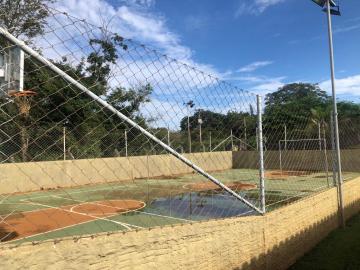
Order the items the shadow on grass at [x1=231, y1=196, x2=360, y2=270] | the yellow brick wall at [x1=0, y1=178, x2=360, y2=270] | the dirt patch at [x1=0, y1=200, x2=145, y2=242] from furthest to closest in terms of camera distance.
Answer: the dirt patch at [x1=0, y1=200, x2=145, y2=242], the shadow on grass at [x1=231, y1=196, x2=360, y2=270], the yellow brick wall at [x1=0, y1=178, x2=360, y2=270]

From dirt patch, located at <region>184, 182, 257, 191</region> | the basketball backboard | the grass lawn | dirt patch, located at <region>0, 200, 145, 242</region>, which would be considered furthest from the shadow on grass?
dirt patch, located at <region>184, 182, 257, 191</region>

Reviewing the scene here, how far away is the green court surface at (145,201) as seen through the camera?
9.04 meters

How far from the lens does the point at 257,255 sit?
549 cm

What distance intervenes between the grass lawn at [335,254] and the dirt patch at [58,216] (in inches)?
214

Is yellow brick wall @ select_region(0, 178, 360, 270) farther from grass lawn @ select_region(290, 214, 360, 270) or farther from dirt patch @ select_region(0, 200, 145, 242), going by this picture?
dirt patch @ select_region(0, 200, 145, 242)

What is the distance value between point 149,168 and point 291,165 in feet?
31.6

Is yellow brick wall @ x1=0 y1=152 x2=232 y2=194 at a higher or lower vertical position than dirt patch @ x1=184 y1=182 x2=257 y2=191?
higher

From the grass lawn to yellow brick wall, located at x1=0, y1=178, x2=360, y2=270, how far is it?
0.17m

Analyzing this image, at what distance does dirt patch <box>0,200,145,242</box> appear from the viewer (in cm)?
901

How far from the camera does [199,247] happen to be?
4.41 m

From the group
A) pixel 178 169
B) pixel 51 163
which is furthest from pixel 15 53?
pixel 178 169

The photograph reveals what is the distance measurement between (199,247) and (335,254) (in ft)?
12.6

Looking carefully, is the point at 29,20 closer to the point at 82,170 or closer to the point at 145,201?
the point at 82,170

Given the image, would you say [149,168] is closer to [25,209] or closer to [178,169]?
[178,169]
